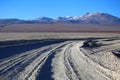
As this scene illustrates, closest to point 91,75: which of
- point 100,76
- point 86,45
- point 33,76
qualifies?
point 100,76

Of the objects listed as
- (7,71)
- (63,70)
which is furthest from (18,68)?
(63,70)

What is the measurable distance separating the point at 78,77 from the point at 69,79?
0.82 meters

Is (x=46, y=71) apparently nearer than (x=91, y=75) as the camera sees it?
No

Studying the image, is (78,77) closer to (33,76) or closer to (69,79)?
(69,79)

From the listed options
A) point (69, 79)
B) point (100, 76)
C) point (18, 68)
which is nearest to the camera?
point (69, 79)

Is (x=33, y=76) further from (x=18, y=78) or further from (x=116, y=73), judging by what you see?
(x=116, y=73)

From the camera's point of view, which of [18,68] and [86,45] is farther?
[86,45]

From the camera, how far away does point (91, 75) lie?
16.5 m

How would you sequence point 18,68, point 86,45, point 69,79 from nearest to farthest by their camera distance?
point 69,79
point 18,68
point 86,45

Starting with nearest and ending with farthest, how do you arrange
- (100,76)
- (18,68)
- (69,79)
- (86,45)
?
(69,79)
(100,76)
(18,68)
(86,45)

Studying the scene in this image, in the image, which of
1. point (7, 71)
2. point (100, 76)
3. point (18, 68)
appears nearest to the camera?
point (100, 76)

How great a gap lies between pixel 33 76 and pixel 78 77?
2.44 m

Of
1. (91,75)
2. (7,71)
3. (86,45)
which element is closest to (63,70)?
(91,75)

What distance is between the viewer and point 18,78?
15398 millimetres
